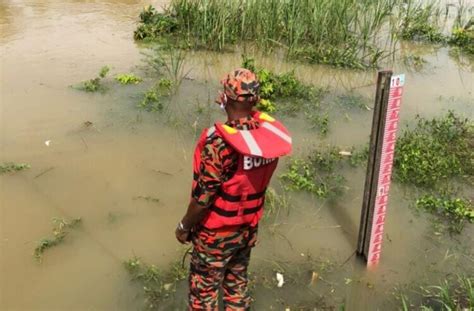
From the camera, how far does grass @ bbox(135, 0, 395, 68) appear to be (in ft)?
23.0

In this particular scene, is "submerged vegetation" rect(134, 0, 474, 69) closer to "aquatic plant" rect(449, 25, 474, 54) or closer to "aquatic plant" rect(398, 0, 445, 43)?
"aquatic plant" rect(449, 25, 474, 54)

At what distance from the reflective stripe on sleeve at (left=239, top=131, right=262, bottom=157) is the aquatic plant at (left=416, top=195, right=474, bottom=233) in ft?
7.98

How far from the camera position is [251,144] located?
1830 millimetres

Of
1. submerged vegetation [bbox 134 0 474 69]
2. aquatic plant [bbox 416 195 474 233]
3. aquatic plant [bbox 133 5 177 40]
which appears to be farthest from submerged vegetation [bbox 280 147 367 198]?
aquatic plant [bbox 133 5 177 40]

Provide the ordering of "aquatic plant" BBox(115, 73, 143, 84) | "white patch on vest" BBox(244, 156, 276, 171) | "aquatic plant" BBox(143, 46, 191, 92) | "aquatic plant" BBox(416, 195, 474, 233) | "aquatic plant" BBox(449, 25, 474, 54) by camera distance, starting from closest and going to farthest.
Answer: "white patch on vest" BBox(244, 156, 276, 171)
"aquatic plant" BBox(416, 195, 474, 233)
"aquatic plant" BBox(115, 73, 143, 84)
"aquatic plant" BBox(143, 46, 191, 92)
"aquatic plant" BBox(449, 25, 474, 54)

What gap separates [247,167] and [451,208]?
252cm

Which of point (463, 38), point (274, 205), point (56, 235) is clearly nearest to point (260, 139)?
point (274, 205)

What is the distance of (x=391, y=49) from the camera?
782 centimetres

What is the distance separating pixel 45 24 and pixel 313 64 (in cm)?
468

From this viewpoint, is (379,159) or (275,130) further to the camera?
(379,159)

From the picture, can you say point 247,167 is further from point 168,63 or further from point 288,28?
point 288,28

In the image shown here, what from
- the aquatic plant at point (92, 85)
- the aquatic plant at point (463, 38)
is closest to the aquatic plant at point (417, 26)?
the aquatic plant at point (463, 38)

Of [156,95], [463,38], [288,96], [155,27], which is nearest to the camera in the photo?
[156,95]

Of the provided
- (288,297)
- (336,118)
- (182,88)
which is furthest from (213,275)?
(182,88)
